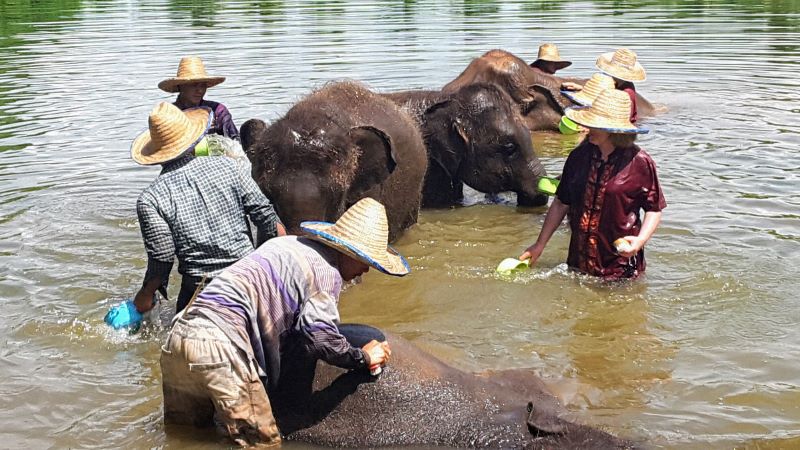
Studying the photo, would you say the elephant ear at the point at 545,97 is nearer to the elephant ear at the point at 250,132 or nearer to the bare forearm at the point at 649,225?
the elephant ear at the point at 250,132

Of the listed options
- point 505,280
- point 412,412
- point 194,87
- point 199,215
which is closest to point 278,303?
point 412,412

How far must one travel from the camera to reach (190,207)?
545 cm

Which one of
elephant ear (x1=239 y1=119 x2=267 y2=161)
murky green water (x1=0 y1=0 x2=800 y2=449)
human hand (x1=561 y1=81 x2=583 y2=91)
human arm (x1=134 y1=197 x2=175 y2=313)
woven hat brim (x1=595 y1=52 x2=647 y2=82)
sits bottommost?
murky green water (x1=0 y1=0 x2=800 y2=449)

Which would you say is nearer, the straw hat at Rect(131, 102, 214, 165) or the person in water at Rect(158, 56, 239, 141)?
the straw hat at Rect(131, 102, 214, 165)

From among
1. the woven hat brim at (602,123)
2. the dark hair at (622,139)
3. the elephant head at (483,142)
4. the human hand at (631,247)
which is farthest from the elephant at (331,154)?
the human hand at (631,247)

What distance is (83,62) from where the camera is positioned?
2116 centimetres

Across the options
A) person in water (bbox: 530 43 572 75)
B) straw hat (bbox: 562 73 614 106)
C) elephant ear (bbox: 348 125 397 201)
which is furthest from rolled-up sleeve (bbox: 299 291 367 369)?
person in water (bbox: 530 43 572 75)

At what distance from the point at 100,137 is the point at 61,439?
30.2 feet

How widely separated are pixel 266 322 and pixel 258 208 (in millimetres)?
1395

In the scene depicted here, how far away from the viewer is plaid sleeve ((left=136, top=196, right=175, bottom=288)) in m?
5.34

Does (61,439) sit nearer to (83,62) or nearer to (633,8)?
(83,62)

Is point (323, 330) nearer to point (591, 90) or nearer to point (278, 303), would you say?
point (278, 303)

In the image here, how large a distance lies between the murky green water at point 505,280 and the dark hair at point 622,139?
117 cm

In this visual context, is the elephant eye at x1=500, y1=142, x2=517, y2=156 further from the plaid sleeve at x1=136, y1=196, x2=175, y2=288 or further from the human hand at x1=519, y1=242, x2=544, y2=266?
the plaid sleeve at x1=136, y1=196, x2=175, y2=288
